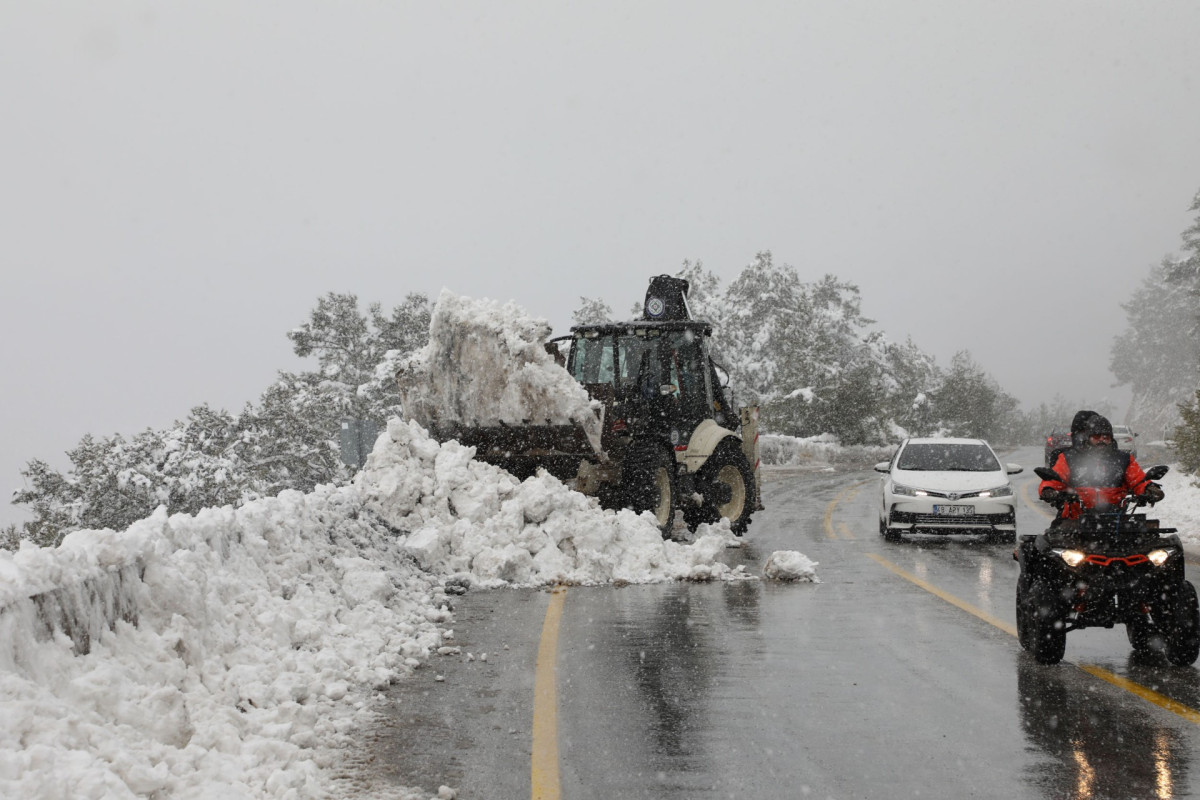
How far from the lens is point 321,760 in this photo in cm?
539

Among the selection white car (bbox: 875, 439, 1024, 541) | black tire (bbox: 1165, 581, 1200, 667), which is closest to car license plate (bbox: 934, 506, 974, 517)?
white car (bbox: 875, 439, 1024, 541)

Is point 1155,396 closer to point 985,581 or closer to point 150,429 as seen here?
point 150,429

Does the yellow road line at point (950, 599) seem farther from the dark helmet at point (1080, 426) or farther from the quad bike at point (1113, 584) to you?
the dark helmet at point (1080, 426)

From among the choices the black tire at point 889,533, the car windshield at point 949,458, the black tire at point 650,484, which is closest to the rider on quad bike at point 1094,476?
the black tire at point 650,484

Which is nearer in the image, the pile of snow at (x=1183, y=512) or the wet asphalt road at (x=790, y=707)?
the wet asphalt road at (x=790, y=707)

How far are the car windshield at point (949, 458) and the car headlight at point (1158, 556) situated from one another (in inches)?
396

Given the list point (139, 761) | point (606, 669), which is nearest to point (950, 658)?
point (606, 669)

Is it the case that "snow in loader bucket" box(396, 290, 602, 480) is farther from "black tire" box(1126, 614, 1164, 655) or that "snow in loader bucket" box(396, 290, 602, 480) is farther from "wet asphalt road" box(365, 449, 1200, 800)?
"black tire" box(1126, 614, 1164, 655)

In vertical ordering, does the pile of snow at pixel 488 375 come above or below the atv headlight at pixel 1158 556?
above

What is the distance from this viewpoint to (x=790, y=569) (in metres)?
12.3

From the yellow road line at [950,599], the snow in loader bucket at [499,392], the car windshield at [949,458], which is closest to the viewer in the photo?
the yellow road line at [950,599]

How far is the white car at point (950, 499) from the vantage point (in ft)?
54.2

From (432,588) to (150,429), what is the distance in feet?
83.8

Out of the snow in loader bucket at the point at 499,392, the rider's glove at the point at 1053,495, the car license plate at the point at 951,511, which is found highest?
the snow in loader bucket at the point at 499,392
